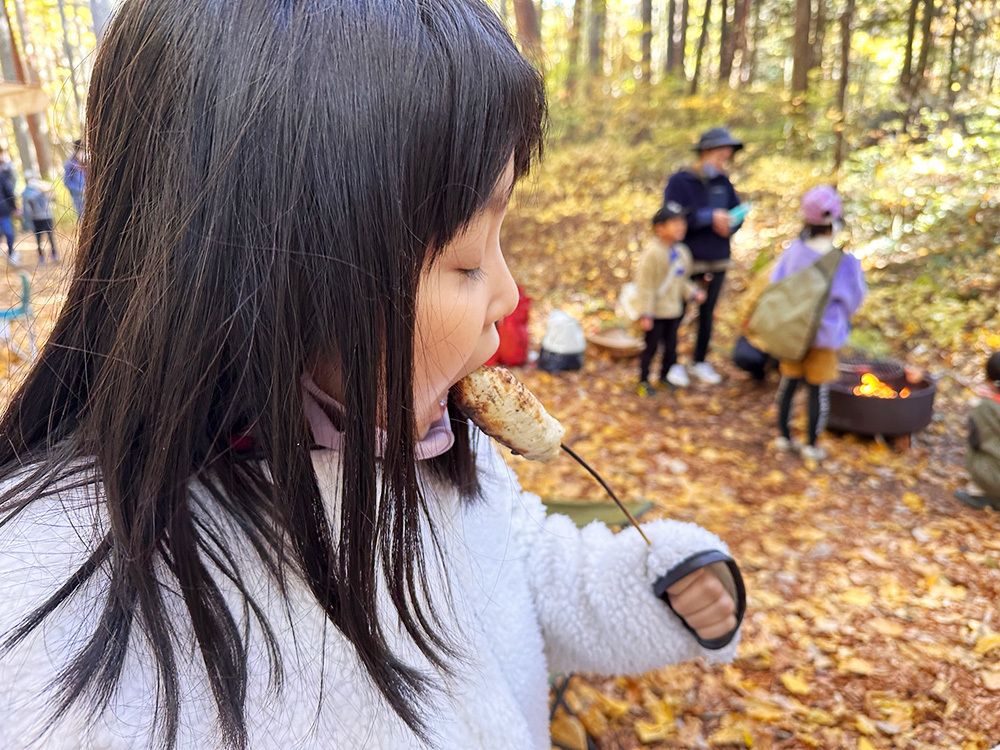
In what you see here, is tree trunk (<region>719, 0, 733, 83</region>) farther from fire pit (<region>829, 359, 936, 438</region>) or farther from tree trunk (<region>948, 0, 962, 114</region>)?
fire pit (<region>829, 359, 936, 438</region>)

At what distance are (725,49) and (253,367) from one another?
14667 millimetres

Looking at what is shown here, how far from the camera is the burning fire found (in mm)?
5148

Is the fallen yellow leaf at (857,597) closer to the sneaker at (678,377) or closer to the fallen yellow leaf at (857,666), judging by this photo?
the fallen yellow leaf at (857,666)

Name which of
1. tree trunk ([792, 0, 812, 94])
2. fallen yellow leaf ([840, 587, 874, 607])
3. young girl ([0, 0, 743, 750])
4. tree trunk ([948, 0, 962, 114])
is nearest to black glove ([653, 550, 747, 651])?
young girl ([0, 0, 743, 750])

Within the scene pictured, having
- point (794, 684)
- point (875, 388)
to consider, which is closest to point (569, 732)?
point (794, 684)

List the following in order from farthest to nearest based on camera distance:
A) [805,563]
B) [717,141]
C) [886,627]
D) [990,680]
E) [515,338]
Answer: [515,338] < [717,141] < [805,563] < [886,627] < [990,680]

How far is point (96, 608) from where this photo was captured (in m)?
0.69

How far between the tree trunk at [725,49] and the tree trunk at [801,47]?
7.07ft

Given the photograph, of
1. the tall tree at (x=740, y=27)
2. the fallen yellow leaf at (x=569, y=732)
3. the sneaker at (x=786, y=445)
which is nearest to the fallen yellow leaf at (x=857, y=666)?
the fallen yellow leaf at (x=569, y=732)

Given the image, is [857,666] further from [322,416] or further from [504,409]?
[322,416]

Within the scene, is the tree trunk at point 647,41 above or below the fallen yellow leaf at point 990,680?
above

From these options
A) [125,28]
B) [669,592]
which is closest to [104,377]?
[125,28]

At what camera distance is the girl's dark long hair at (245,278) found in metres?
0.65

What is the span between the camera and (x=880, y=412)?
486cm
